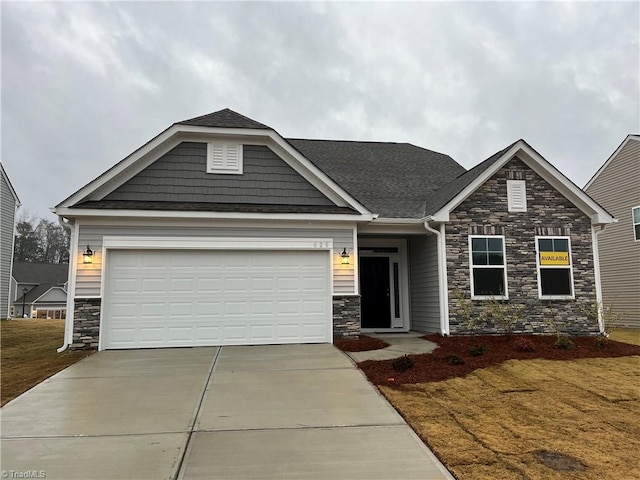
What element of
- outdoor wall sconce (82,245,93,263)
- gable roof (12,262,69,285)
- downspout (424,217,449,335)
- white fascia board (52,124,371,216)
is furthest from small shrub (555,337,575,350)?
gable roof (12,262,69,285)

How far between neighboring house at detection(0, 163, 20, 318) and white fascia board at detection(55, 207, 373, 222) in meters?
13.9

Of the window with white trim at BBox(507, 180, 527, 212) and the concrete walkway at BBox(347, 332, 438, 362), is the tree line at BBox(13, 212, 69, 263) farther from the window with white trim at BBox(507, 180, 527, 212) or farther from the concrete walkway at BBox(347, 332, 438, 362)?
the window with white trim at BBox(507, 180, 527, 212)

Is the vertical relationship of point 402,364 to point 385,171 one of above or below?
below

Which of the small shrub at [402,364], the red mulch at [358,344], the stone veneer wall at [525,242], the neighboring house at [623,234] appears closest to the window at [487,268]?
the stone veneer wall at [525,242]

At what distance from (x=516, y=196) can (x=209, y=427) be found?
9.81 meters

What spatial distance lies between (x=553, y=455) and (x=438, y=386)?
7.48ft

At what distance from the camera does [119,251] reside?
985 centimetres

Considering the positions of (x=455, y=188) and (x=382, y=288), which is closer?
(x=455, y=188)

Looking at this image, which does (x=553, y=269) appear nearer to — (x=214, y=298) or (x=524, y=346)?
(x=524, y=346)

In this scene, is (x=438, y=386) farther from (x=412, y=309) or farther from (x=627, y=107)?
(x=627, y=107)

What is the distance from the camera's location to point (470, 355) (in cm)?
852

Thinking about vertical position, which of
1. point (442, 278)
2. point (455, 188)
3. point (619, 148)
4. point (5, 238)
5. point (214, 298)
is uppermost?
point (619, 148)

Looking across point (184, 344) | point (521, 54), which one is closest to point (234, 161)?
point (184, 344)

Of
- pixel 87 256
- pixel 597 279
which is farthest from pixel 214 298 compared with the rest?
pixel 597 279
